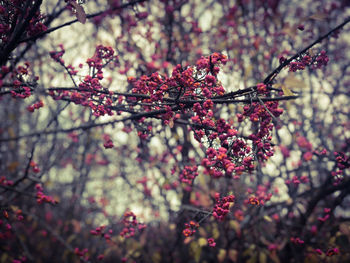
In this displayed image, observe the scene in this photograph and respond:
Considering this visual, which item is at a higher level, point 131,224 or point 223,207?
point 223,207

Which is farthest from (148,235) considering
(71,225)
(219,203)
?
(219,203)

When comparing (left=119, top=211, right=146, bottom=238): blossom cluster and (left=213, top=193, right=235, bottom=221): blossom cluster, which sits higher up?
(left=213, top=193, right=235, bottom=221): blossom cluster

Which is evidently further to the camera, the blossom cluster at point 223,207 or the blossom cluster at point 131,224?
the blossom cluster at point 131,224

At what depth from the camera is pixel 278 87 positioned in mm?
2197

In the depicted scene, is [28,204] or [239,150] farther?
[28,204]

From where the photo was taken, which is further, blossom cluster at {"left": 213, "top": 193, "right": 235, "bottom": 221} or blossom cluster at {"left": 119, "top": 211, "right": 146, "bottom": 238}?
blossom cluster at {"left": 119, "top": 211, "right": 146, "bottom": 238}

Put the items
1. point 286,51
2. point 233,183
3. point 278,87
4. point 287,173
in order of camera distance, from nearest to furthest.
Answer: point 278,87 < point 233,183 < point 287,173 < point 286,51

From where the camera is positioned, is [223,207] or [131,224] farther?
[131,224]

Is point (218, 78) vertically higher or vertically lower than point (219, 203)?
higher

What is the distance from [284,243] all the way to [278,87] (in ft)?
11.7

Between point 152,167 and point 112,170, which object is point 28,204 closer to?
point 112,170

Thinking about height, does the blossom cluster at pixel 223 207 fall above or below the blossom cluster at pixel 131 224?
above

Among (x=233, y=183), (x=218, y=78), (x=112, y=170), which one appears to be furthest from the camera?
(x=112, y=170)

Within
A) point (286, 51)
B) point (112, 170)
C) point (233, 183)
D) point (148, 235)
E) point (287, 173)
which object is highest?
point (286, 51)
